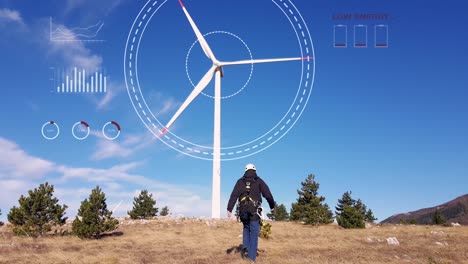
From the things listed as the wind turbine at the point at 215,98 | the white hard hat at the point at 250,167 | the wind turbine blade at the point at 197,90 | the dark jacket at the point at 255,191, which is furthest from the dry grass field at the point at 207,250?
the wind turbine blade at the point at 197,90

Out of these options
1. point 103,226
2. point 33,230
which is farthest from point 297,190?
point 33,230

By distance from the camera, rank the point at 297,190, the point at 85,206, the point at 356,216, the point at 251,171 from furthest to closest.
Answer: the point at 297,190 → the point at 356,216 → the point at 85,206 → the point at 251,171

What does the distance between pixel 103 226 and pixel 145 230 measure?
21.8 feet

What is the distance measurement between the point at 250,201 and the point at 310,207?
37.6 meters

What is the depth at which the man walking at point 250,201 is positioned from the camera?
2020 cm

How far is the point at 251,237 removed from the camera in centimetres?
2055

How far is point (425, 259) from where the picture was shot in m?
23.4

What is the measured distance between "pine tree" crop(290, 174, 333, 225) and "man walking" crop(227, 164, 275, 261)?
112 ft

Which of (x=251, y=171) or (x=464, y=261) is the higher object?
(x=251, y=171)

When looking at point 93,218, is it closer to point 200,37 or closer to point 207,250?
point 207,250

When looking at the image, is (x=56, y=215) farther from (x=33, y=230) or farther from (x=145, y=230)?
(x=145, y=230)

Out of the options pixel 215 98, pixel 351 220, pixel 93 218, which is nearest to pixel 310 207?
pixel 351 220

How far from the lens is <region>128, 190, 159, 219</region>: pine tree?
58.4 meters

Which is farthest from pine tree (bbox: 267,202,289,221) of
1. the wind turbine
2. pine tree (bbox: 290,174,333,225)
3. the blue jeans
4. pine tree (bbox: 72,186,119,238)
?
the blue jeans
